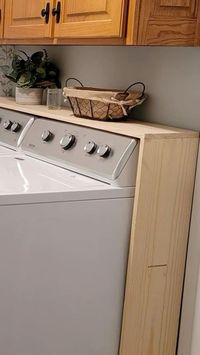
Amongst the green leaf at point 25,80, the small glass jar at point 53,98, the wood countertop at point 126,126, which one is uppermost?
the green leaf at point 25,80

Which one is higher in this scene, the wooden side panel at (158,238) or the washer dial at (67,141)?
the washer dial at (67,141)

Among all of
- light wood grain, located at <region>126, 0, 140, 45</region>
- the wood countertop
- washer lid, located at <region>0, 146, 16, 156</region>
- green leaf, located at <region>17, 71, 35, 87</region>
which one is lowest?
washer lid, located at <region>0, 146, 16, 156</region>

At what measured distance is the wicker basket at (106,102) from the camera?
188cm

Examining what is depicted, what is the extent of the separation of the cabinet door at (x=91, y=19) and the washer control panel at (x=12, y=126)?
1.29 ft

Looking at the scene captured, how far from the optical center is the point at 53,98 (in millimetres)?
2359

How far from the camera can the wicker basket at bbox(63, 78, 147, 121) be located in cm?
188

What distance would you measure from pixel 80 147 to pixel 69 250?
0.39 meters

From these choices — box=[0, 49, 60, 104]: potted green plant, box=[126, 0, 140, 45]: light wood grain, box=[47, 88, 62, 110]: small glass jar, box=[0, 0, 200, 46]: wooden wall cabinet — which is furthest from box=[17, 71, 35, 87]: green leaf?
box=[126, 0, 140, 45]: light wood grain

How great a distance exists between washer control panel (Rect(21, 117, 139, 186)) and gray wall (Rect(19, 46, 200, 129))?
0.88 feet

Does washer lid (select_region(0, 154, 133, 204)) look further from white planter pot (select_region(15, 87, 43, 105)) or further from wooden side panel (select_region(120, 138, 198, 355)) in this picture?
white planter pot (select_region(15, 87, 43, 105))

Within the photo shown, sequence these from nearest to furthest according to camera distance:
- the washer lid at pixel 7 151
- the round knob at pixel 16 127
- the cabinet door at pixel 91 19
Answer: the cabinet door at pixel 91 19, the washer lid at pixel 7 151, the round knob at pixel 16 127

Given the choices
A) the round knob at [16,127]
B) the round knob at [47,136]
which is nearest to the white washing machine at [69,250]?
the round knob at [47,136]

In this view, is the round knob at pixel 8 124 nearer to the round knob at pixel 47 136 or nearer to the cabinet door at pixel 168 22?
the round knob at pixel 47 136

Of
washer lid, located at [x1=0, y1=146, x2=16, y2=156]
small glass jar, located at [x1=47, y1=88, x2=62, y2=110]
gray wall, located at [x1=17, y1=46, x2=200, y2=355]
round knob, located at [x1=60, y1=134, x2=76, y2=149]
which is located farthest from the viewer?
small glass jar, located at [x1=47, y1=88, x2=62, y2=110]
